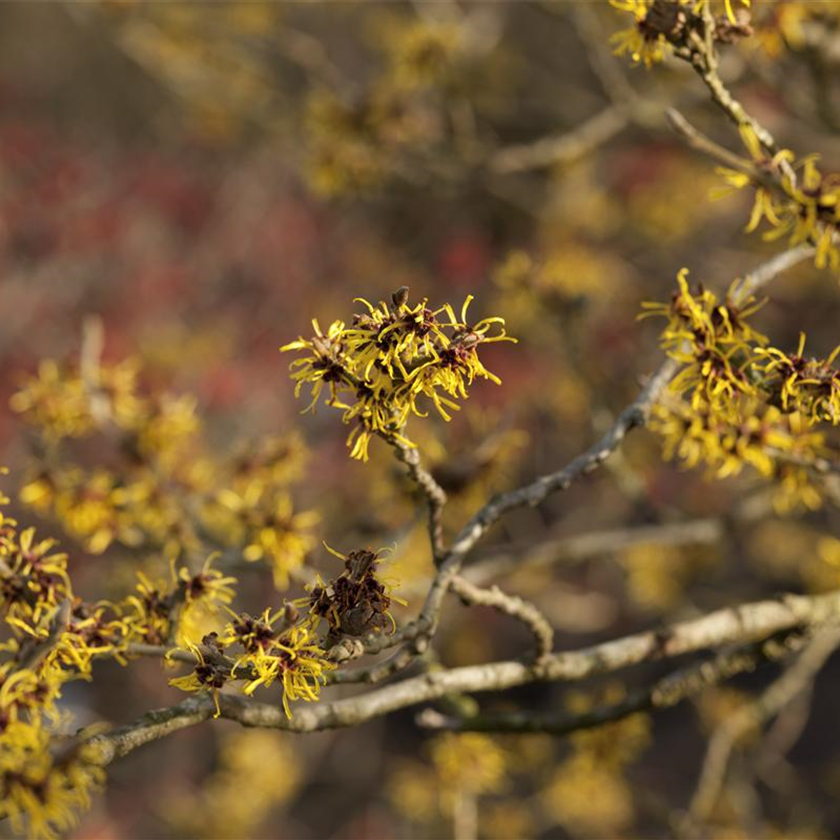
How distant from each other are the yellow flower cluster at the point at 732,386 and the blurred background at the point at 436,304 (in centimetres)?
64

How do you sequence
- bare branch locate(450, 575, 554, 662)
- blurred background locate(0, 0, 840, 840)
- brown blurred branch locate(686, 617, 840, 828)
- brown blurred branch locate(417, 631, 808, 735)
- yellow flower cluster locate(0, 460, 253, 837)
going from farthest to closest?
blurred background locate(0, 0, 840, 840) < brown blurred branch locate(686, 617, 840, 828) < brown blurred branch locate(417, 631, 808, 735) < bare branch locate(450, 575, 554, 662) < yellow flower cluster locate(0, 460, 253, 837)

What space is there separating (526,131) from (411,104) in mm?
6537

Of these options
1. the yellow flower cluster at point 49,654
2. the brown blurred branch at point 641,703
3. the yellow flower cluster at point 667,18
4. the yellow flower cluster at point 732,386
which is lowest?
the yellow flower cluster at point 49,654

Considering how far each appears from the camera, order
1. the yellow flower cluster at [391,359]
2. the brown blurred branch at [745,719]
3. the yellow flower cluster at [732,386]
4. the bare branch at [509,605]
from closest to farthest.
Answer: the yellow flower cluster at [391,359]
the yellow flower cluster at [732,386]
the bare branch at [509,605]
the brown blurred branch at [745,719]

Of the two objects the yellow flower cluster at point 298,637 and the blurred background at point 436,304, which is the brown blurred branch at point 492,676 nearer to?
the yellow flower cluster at point 298,637

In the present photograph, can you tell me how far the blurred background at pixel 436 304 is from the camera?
9.24 ft

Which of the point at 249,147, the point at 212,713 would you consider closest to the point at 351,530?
the point at 212,713

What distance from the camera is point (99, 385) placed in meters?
2.43

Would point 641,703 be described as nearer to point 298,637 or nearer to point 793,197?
point 298,637

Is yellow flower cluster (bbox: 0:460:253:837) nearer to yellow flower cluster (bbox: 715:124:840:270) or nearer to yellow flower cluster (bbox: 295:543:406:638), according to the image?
yellow flower cluster (bbox: 295:543:406:638)

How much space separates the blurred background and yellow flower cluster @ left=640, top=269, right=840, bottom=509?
2.11 ft

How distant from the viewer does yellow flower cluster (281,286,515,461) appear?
4.14ft

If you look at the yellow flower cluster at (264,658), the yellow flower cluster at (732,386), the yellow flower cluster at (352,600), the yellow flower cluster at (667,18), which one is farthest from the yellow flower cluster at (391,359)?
the yellow flower cluster at (667,18)

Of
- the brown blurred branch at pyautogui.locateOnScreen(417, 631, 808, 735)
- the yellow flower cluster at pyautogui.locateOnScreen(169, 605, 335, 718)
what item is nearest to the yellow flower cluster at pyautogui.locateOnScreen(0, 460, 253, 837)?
the yellow flower cluster at pyautogui.locateOnScreen(169, 605, 335, 718)
